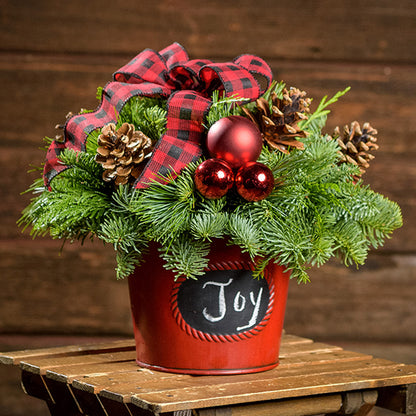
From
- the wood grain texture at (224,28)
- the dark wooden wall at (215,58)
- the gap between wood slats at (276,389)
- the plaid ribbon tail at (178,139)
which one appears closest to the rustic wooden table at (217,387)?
the gap between wood slats at (276,389)

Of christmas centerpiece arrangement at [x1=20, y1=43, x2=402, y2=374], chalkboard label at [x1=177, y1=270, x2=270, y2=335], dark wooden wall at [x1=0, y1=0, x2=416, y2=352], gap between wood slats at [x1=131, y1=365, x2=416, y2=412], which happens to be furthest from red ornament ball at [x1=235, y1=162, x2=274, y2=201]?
dark wooden wall at [x1=0, y1=0, x2=416, y2=352]

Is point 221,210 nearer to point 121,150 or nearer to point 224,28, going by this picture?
point 121,150

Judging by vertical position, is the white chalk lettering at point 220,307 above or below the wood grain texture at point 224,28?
below

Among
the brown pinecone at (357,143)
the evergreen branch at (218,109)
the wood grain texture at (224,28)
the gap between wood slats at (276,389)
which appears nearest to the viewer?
the gap between wood slats at (276,389)

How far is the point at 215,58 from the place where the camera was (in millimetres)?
1246

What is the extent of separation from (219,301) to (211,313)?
18 millimetres

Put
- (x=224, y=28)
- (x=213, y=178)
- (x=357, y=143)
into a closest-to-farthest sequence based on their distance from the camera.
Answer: (x=213, y=178) < (x=357, y=143) < (x=224, y=28)

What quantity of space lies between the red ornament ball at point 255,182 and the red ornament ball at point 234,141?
0.05ft

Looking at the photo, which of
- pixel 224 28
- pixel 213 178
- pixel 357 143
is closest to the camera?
pixel 213 178

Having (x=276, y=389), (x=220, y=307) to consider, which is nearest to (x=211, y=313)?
(x=220, y=307)

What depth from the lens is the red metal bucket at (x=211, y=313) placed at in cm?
73

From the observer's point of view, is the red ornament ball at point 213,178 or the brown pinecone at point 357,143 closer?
the red ornament ball at point 213,178

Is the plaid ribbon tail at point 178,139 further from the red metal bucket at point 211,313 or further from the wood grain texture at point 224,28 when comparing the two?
the wood grain texture at point 224,28

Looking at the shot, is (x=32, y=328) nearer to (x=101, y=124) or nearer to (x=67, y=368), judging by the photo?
(x=67, y=368)
